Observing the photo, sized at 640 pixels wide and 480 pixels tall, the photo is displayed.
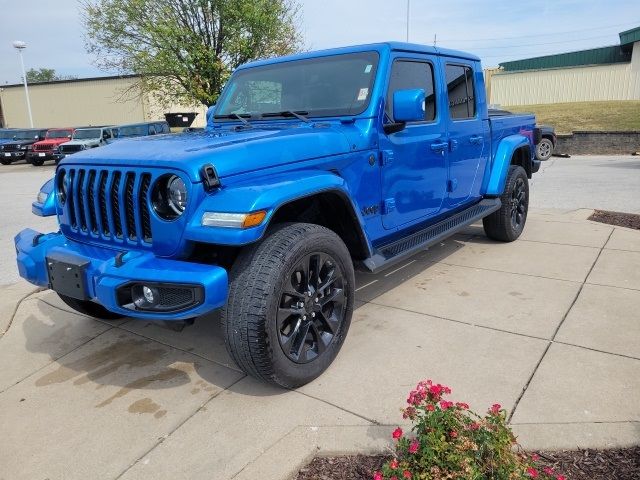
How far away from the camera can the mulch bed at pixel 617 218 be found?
665 centimetres

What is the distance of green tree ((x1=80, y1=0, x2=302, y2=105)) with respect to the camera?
1789 cm

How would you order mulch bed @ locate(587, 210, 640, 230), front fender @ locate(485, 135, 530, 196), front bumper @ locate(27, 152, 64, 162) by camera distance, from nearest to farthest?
front fender @ locate(485, 135, 530, 196) → mulch bed @ locate(587, 210, 640, 230) → front bumper @ locate(27, 152, 64, 162)

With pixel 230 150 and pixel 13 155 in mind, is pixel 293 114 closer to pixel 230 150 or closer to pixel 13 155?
Answer: pixel 230 150

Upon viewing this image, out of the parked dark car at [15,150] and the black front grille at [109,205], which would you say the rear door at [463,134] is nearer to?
the black front grille at [109,205]

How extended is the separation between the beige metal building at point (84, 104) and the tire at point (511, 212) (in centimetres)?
2822

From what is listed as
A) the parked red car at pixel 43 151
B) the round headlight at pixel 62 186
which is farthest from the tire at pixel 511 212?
the parked red car at pixel 43 151

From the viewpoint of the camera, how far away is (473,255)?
548 centimetres

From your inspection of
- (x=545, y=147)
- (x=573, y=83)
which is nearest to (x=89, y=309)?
(x=545, y=147)

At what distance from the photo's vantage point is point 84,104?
117 feet

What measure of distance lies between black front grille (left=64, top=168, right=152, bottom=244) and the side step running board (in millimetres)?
1463

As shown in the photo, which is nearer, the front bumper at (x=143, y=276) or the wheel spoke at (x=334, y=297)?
the front bumper at (x=143, y=276)

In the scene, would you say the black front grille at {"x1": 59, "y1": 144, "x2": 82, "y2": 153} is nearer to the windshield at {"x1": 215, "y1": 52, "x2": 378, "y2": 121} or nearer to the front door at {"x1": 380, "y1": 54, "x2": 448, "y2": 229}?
the windshield at {"x1": 215, "y1": 52, "x2": 378, "y2": 121}

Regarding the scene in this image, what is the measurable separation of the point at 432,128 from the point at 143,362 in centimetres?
278

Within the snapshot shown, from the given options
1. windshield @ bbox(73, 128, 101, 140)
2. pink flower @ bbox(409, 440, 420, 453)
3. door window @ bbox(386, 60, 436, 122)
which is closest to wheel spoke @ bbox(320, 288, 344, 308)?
pink flower @ bbox(409, 440, 420, 453)
